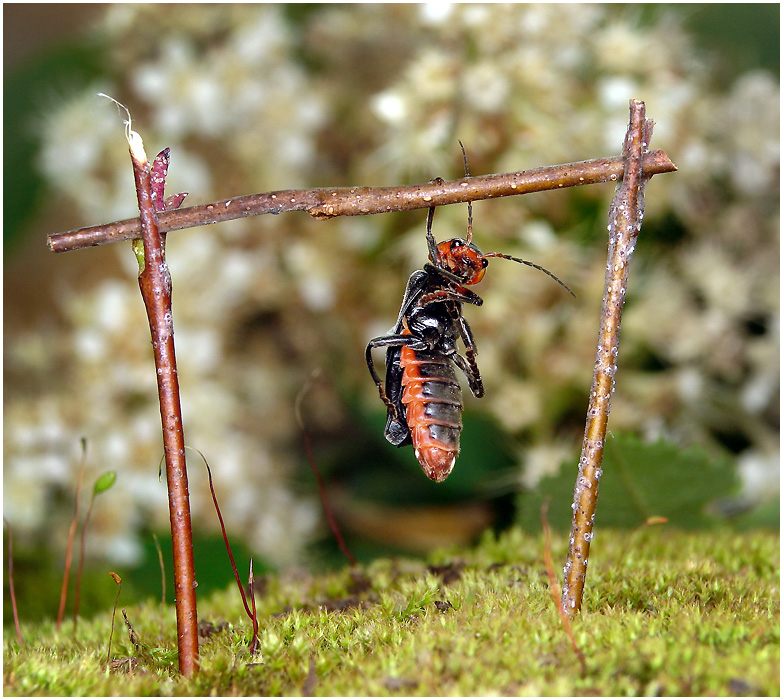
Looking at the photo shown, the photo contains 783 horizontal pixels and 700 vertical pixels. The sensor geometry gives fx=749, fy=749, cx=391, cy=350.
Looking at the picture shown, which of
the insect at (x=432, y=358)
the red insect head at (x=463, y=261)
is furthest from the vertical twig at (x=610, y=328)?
the red insect head at (x=463, y=261)

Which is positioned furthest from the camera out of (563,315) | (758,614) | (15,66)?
(15,66)

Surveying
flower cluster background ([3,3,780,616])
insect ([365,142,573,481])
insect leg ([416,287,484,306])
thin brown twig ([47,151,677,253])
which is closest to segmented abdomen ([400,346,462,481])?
insect ([365,142,573,481])

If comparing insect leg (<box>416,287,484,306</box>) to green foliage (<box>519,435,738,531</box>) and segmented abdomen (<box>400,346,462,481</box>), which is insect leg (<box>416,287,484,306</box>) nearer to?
segmented abdomen (<box>400,346,462,481</box>)

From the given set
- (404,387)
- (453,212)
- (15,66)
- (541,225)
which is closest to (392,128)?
(453,212)

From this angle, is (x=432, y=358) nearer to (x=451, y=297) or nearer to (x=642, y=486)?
(x=451, y=297)

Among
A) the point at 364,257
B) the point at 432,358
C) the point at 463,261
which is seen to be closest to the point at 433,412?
the point at 432,358

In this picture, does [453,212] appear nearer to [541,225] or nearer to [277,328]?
[541,225]

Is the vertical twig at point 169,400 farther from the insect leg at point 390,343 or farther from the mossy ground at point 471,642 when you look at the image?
the insect leg at point 390,343
